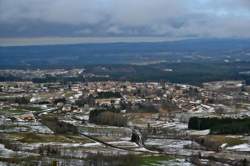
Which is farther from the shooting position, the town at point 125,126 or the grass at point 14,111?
the grass at point 14,111

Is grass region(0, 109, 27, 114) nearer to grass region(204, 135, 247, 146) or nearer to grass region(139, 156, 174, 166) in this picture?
grass region(204, 135, 247, 146)

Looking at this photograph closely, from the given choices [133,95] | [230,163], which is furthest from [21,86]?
[230,163]

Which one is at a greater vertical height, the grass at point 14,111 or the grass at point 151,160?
the grass at point 14,111

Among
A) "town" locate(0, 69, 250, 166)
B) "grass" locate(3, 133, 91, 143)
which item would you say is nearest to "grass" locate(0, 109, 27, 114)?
"town" locate(0, 69, 250, 166)

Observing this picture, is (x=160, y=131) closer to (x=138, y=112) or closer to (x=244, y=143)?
(x=244, y=143)

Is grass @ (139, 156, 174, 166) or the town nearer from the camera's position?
grass @ (139, 156, 174, 166)

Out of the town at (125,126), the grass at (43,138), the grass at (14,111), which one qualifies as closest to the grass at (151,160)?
the town at (125,126)

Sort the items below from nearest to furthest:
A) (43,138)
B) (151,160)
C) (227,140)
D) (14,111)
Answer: (151,160)
(43,138)
(227,140)
(14,111)

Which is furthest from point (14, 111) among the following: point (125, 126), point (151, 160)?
point (151, 160)

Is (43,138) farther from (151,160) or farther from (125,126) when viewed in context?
(125,126)

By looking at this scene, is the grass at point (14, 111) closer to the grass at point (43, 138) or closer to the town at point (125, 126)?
the town at point (125, 126)
